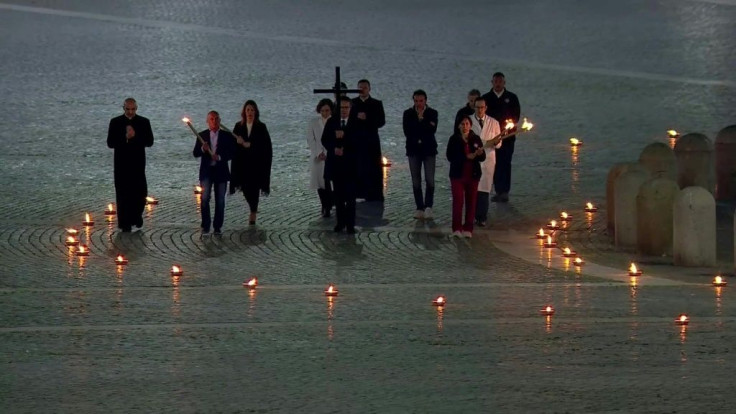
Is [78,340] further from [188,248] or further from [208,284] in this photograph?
[188,248]

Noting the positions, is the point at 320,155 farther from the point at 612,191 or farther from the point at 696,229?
the point at 696,229

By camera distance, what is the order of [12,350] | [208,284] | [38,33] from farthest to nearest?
[38,33], [208,284], [12,350]

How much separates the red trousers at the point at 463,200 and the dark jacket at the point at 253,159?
2355 millimetres

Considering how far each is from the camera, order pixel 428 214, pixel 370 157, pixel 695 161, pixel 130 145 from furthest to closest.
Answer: pixel 695 161 < pixel 370 157 < pixel 428 214 < pixel 130 145

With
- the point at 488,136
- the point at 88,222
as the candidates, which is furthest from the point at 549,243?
the point at 88,222

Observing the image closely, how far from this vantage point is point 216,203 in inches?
729

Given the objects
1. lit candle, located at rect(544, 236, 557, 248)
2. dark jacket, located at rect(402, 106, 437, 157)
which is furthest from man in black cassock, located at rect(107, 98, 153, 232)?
lit candle, located at rect(544, 236, 557, 248)

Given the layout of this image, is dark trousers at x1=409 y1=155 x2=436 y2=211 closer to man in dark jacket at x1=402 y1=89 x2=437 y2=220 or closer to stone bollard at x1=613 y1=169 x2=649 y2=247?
man in dark jacket at x1=402 y1=89 x2=437 y2=220

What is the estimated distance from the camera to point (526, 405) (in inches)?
420

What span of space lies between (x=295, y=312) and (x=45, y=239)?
15.6 ft

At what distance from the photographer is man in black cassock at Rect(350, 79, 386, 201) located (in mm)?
20125

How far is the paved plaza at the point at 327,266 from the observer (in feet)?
37.0

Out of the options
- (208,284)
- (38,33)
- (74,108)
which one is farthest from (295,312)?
(38,33)

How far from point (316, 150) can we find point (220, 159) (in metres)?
1.61
